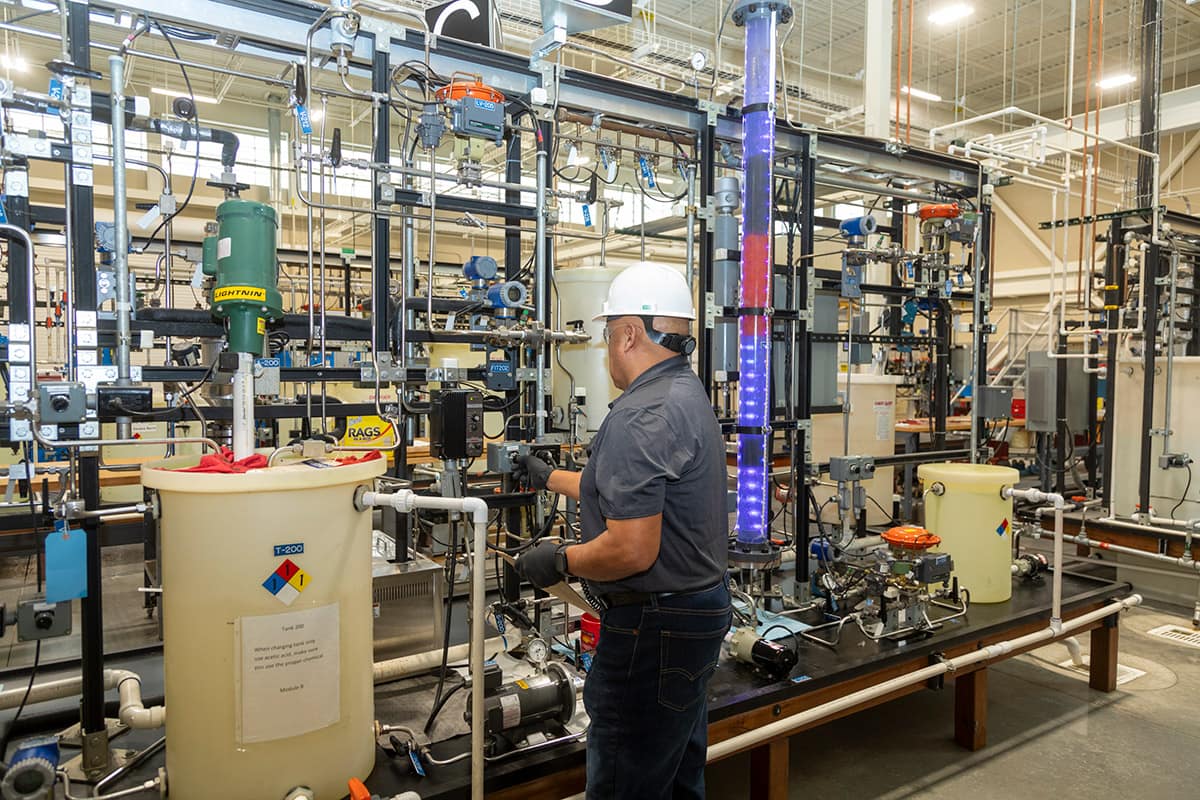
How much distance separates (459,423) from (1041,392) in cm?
608

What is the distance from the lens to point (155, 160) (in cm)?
904

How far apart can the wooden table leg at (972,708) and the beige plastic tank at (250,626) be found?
2.65 m

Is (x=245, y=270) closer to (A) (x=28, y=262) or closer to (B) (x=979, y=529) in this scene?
(A) (x=28, y=262)

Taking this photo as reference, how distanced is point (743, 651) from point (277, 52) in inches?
112

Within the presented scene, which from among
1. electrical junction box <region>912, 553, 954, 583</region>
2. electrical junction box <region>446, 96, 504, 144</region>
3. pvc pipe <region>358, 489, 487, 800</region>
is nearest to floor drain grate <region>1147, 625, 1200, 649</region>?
electrical junction box <region>912, 553, 954, 583</region>

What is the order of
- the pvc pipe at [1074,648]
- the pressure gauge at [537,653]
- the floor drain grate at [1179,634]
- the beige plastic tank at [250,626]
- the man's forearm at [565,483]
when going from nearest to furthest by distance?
the beige plastic tank at [250,626], the man's forearm at [565,483], the pressure gauge at [537,653], the pvc pipe at [1074,648], the floor drain grate at [1179,634]

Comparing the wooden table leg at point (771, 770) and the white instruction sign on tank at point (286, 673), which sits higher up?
the white instruction sign on tank at point (286, 673)

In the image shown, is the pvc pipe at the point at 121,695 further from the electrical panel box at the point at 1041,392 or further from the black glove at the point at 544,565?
the electrical panel box at the point at 1041,392

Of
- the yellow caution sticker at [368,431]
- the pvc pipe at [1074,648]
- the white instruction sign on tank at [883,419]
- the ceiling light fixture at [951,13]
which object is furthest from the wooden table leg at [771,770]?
the ceiling light fixture at [951,13]

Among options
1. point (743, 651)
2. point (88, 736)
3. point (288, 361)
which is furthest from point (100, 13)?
point (288, 361)

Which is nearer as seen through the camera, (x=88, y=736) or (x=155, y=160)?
(x=88, y=736)

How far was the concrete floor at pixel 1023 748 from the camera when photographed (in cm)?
295

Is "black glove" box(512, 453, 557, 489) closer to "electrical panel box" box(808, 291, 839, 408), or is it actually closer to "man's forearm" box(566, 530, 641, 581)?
"man's forearm" box(566, 530, 641, 581)

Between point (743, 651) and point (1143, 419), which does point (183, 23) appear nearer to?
point (743, 651)
